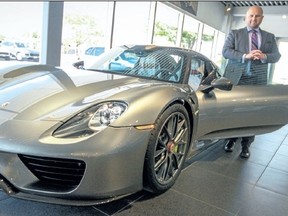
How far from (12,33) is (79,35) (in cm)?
133

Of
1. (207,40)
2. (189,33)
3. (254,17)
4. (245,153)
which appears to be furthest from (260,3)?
(245,153)

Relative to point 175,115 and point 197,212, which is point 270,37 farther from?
point 197,212

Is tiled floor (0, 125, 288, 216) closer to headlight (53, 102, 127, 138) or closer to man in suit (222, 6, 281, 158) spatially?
man in suit (222, 6, 281, 158)

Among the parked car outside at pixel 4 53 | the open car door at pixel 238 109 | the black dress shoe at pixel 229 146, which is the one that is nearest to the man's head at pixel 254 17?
the open car door at pixel 238 109

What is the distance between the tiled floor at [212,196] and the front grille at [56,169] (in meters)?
0.28

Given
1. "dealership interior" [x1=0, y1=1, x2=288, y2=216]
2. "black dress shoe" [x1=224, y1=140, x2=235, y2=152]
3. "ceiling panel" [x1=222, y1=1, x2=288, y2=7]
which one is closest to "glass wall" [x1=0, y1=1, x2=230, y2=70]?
"dealership interior" [x1=0, y1=1, x2=288, y2=216]

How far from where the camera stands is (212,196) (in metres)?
1.86

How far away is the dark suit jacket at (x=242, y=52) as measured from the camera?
2738 mm

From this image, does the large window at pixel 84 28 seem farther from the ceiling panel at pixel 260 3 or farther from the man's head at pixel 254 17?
the ceiling panel at pixel 260 3

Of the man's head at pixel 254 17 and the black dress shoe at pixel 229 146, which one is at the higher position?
the man's head at pixel 254 17

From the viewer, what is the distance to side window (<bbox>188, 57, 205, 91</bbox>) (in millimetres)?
2098

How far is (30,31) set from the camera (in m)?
4.39

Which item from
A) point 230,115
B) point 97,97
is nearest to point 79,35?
point 230,115

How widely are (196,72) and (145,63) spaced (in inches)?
15.5
